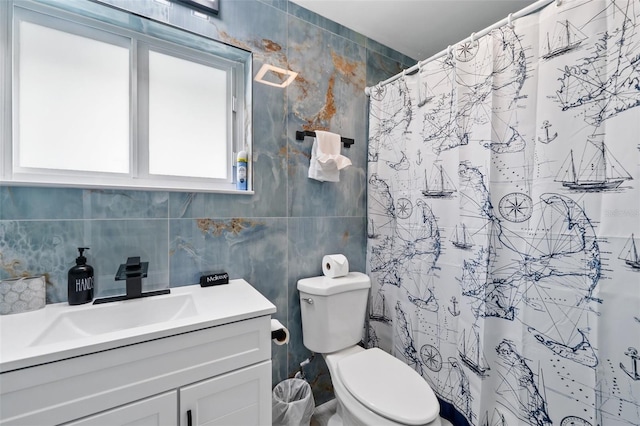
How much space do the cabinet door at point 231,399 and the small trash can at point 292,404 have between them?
42 cm

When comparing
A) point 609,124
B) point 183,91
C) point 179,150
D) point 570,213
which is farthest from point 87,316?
point 609,124

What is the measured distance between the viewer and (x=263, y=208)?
1.44 metres

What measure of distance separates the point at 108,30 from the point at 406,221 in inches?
67.7

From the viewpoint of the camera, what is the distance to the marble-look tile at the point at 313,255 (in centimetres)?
155

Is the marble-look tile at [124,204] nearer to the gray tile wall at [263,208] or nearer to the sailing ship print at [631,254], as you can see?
the gray tile wall at [263,208]

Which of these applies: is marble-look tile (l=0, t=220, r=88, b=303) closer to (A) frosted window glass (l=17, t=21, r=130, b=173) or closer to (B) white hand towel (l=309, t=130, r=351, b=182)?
(A) frosted window glass (l=17, t=21, r=130, b=173)

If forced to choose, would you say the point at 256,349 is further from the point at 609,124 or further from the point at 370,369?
the point at 609,124

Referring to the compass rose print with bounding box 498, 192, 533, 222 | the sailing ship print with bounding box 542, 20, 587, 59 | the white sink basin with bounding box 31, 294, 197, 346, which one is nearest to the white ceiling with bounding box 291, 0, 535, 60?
the sailing ship print with bounding box 542, 20, 587, 59

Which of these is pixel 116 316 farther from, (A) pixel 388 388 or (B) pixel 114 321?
(A) pixel 388 388

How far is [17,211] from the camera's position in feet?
3.16

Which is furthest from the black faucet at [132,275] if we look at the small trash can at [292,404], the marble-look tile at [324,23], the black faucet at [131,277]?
the marble-look tile at [324,23]

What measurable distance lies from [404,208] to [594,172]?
0.81 m

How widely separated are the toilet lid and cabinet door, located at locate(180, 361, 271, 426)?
1.31 ft

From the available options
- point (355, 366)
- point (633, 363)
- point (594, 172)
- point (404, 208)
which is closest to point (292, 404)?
point (355, 366)
